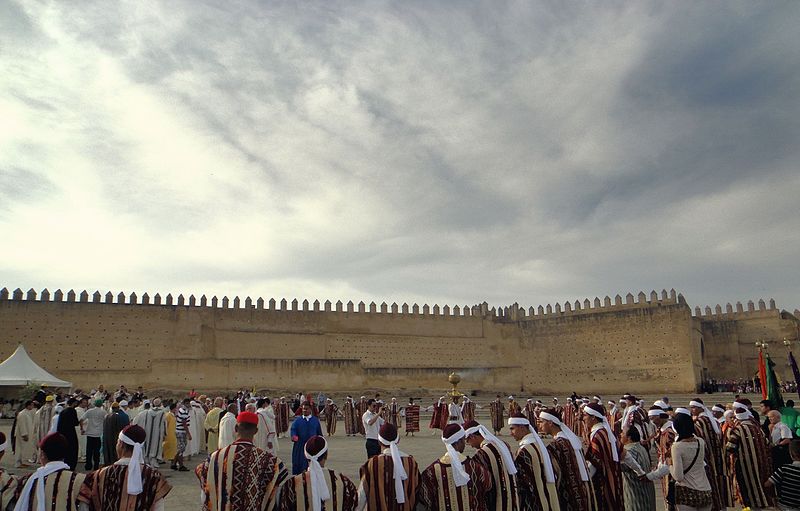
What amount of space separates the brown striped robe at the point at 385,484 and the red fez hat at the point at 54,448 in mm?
1522

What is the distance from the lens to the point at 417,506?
3.40 metres

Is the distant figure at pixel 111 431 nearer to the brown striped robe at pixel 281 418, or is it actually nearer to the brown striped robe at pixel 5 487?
the brown striped robe at pixel 5 487

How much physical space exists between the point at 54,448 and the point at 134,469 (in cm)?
39

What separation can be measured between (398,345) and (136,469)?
32720mm

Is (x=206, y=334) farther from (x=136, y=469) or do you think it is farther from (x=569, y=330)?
(x=136, y=469)

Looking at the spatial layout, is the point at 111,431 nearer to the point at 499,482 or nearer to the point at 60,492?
the point at 60,492

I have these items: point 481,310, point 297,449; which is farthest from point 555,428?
point 481,310

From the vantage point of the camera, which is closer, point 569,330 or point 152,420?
point 152,420

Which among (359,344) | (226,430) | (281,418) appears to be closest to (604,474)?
(226,430)

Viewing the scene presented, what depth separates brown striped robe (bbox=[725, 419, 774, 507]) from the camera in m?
5.31

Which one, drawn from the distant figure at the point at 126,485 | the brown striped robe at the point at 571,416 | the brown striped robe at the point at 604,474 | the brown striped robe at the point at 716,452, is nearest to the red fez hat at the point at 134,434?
the distant figure at the point at 126,485

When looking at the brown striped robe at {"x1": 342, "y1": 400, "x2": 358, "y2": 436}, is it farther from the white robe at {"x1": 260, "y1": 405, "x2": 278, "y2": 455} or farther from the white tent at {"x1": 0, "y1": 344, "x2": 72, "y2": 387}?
the white tent at {"x1": 0, "y1": 344, "x2": 72, "y2": 387}

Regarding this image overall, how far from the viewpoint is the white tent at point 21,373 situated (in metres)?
16.6

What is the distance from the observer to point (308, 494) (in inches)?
121
